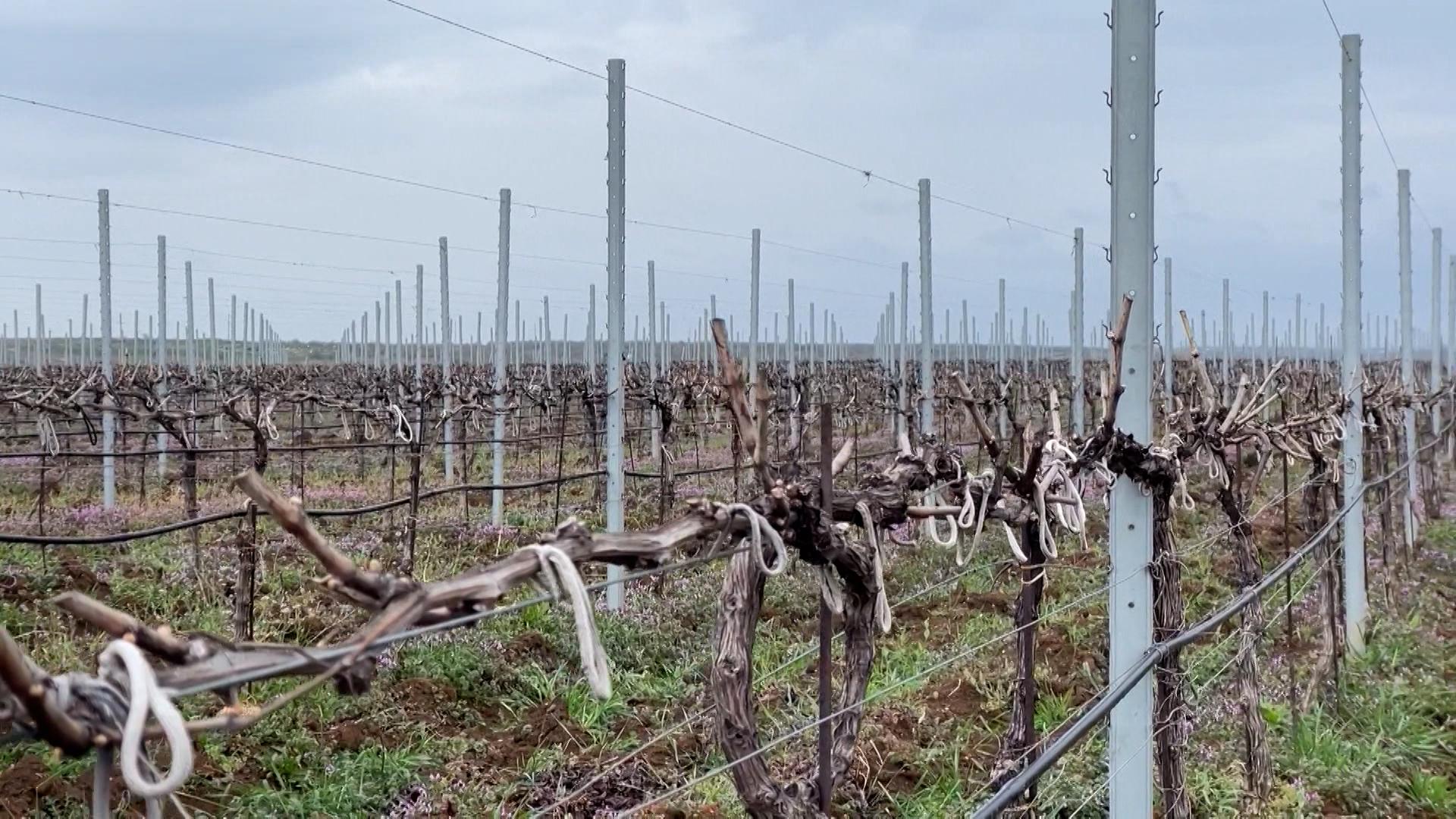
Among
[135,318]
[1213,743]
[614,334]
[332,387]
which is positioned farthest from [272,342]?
[1213,743]

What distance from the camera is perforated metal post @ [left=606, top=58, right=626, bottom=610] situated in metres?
7.71

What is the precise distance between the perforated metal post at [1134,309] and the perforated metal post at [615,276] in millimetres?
4630

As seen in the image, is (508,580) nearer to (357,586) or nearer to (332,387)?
(357,586)

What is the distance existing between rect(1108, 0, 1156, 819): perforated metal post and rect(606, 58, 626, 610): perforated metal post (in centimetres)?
463

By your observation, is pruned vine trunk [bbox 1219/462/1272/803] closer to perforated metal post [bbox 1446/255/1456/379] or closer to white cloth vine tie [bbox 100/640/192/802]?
white cloth vine tie [bbox 100/640/192/802]

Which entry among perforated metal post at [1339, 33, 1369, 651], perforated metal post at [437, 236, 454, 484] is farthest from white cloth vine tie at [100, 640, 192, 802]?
perforated metal post at [437, 236, 454, 484]

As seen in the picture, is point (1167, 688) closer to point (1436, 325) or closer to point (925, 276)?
point (925, 276)

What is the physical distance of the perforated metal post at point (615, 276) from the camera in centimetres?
771

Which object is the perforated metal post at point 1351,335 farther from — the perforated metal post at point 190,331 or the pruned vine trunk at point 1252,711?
the perforated metal post at point 190,331

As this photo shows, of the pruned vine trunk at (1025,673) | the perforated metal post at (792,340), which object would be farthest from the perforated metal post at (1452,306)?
the pruned vine trunk at (1025,673)

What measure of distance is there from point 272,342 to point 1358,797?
2228 inches

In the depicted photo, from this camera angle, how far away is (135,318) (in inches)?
1758

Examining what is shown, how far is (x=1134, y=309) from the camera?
3.35 meters

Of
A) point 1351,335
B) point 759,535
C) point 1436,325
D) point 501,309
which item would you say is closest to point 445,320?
point 501,309
